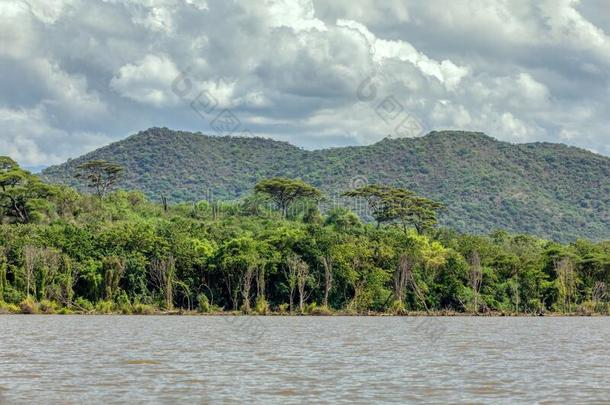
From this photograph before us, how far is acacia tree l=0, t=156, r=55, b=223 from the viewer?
10681 cm

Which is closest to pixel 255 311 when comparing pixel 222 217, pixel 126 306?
pixel 126 306

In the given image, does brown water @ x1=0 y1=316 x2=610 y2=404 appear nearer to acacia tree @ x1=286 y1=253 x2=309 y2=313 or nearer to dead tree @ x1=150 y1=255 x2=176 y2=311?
dead tree @ x1=150 y1=255 x2=176 y2=311

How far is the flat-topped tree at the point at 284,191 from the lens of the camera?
12688 cm

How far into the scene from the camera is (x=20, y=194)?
107m

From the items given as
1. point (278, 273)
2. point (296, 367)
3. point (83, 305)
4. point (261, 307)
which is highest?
point (278, 273)

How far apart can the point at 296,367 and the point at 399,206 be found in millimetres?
87718

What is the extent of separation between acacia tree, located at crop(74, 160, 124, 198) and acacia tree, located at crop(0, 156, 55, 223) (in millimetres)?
20205

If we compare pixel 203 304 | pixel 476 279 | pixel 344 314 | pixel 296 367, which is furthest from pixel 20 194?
pixel 296 367

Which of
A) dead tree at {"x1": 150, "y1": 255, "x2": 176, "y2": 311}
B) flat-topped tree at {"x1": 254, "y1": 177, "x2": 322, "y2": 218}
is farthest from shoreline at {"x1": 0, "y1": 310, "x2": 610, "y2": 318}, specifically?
flat-topped tree at {"x1": 254, "y1": 177, "x2": 322, "y2": 218}

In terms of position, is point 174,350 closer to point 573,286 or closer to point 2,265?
point 2,265

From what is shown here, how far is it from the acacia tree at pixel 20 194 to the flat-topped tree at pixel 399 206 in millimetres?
38816

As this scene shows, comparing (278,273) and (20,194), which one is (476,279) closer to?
(278,273)

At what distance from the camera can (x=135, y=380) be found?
27.9 metres

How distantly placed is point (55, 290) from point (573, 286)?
52542 mm
